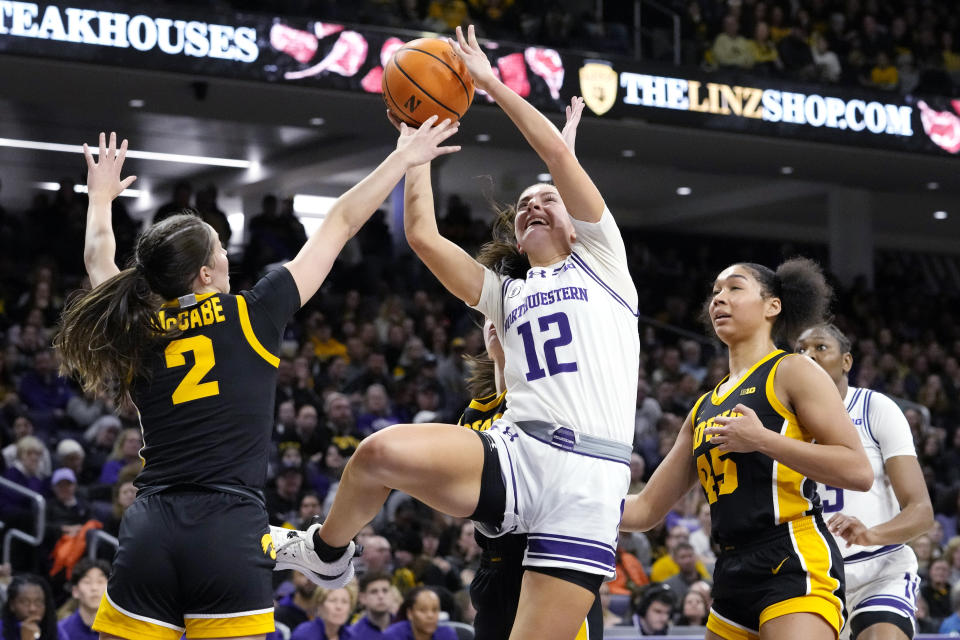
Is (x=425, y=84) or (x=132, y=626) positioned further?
(x=425, y=84)

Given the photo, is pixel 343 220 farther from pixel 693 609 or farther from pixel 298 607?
pixel 693 609

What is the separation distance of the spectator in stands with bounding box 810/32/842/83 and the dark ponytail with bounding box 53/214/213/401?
13276mm

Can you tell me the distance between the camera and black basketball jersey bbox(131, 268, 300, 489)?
11.4 feet

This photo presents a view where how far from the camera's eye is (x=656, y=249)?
75.0ft

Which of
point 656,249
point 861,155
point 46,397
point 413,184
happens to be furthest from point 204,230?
point 656,249

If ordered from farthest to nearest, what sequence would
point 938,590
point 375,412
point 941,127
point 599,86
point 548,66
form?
point 941,127 < point 599,86 < point 548,66 < point 375,412 < point 938,590

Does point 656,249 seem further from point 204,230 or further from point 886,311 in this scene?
point 204,230

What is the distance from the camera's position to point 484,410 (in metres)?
4.79

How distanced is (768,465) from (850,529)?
489 millimetres

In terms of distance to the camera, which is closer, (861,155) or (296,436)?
(296,436)

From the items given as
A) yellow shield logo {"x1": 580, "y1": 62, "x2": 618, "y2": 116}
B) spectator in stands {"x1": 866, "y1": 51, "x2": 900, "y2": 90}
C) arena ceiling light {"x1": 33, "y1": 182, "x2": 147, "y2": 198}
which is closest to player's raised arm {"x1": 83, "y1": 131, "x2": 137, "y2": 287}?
yellow shield logo {"x1": 580, "y1": 62, "x2": 618, "y2": 116}

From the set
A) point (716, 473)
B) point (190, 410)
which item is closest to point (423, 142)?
point (190, 410)

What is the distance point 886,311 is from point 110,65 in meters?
12.6

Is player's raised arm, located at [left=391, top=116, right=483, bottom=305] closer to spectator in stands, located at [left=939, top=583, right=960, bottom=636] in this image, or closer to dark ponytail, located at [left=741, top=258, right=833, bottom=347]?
dark ponytail, located at [left=741, top=258, right=833, bottom=347]
